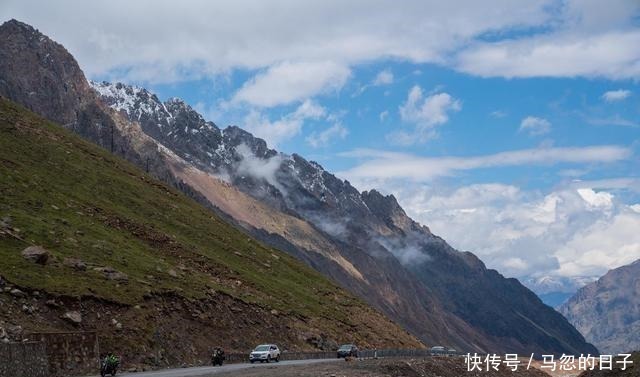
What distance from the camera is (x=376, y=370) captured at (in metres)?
66.7

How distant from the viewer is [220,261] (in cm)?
10619

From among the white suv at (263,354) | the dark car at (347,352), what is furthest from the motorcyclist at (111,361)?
the dark car at (347,352)

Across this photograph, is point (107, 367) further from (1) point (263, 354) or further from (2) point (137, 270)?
(2) point (137, 270)

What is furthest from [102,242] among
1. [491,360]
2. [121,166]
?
[121,166]

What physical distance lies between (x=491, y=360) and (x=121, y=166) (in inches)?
2997

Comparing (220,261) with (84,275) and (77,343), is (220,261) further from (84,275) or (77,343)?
(77,343)

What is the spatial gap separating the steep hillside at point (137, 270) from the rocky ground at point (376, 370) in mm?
11848

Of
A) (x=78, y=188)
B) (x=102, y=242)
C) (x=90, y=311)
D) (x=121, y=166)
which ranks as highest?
(x=121, y=166)

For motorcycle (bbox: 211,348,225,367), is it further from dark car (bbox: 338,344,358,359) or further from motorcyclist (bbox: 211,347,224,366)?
dark car (bbox: 338,344,358,359)

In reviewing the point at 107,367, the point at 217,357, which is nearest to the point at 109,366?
the point at 107,367

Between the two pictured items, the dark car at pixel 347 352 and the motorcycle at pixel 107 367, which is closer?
the motorcycle at pixel 107 367

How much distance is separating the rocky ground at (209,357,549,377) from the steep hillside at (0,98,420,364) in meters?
11.8

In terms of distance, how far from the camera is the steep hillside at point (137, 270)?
206 ft

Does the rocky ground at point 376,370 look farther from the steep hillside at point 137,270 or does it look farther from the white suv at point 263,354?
the steep hillside at point 137,270
